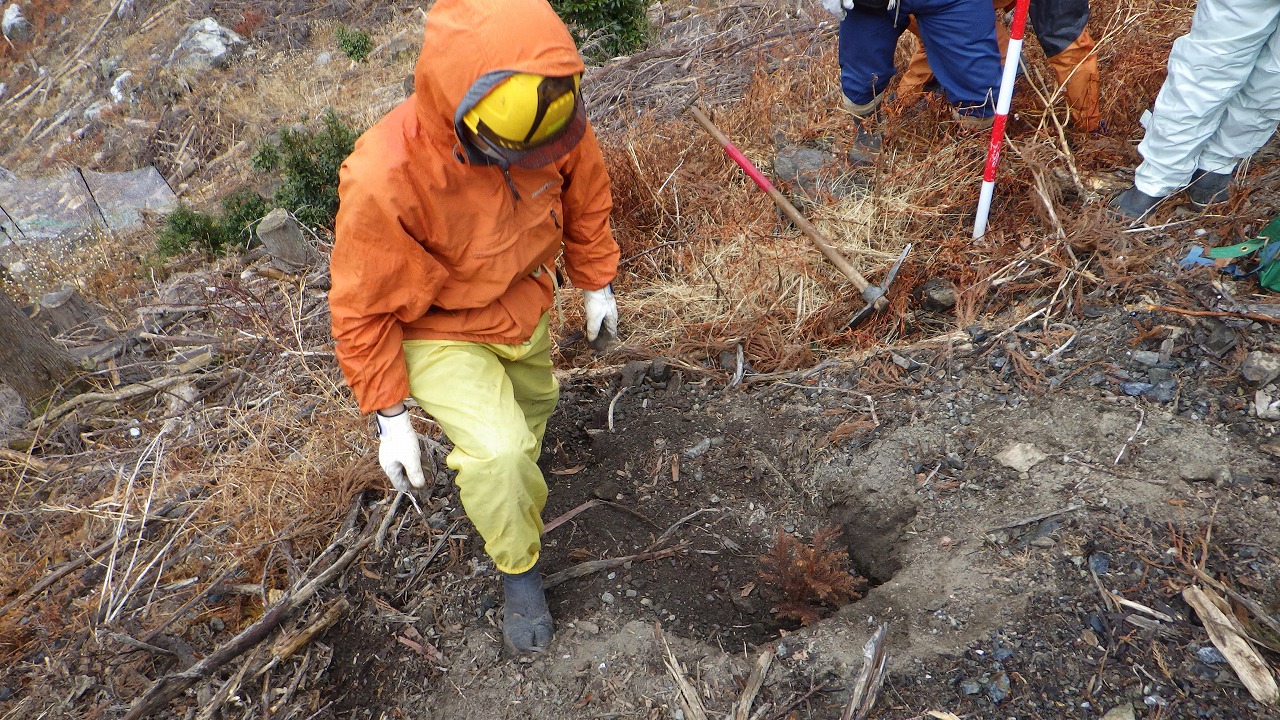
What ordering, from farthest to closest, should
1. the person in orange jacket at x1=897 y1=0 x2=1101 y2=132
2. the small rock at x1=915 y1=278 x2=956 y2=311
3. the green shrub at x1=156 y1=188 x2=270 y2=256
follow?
the green shrub at x1=156 y1=188 x2=270 y2=256 → the person in orange jacket at x1=897 y1=0 x2=1101 y2=132 → the small rock at x1=915 y1=278 x2=956 y2=311

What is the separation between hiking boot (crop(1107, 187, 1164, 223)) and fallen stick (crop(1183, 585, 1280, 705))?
1.87m

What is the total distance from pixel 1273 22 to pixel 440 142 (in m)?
3.14

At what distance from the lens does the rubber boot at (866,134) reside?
4.20 metres

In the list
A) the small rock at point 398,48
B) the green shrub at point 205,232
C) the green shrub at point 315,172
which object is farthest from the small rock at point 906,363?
the small rock at point 398,48

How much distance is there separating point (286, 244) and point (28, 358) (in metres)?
1.49

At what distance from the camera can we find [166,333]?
4.34m

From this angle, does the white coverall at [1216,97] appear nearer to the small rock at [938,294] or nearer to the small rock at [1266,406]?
the small rock at [938,294]

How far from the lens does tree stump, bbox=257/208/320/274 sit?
4559 mm

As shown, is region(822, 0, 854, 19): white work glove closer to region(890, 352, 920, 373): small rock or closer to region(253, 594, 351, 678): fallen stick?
region(890, 352, 920, 373): small rock

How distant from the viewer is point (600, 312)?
277 cm

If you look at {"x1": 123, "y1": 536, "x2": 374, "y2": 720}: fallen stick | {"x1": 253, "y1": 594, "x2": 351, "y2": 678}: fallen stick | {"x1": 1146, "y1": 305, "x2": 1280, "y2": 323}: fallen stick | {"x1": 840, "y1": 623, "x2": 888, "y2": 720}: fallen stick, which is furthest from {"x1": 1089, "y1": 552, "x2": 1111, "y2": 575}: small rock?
{"x1": 123, "y1": 536, "x2": 374, "y2": 720}: fallen stick

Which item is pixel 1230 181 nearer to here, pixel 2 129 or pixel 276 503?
pixel 276 503

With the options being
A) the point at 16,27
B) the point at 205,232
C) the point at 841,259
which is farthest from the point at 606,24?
the point at 16,27

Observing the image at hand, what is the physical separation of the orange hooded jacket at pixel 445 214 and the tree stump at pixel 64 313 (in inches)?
142
